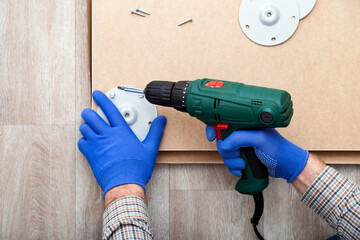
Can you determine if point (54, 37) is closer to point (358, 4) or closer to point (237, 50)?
point (237, 50)

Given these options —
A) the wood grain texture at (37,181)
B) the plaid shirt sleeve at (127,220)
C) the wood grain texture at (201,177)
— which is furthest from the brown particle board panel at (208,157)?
the wood grain texture at (37,181)

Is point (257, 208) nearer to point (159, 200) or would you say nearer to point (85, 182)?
point (159, 200)

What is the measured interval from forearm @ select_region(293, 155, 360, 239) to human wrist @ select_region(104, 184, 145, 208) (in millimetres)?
352

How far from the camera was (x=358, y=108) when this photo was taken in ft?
2.52

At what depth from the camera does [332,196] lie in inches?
25.8

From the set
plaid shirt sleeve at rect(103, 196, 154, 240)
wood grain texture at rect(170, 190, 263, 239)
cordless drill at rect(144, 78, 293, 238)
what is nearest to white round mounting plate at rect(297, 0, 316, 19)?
cordless drill at rect(144, 78, 293, 238)

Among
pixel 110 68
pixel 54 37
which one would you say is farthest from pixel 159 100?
pixel 54 37

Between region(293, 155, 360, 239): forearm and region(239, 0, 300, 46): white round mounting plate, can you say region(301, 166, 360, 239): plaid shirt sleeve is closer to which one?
region(293, 155, 360, 239): forearm

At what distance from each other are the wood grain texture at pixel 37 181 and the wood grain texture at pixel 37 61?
4 centimetres

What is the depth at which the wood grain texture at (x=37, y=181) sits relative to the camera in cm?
79

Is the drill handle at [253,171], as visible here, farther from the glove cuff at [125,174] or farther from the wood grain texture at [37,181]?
the wood grain texture at [37,181]

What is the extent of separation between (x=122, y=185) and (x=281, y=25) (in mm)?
529

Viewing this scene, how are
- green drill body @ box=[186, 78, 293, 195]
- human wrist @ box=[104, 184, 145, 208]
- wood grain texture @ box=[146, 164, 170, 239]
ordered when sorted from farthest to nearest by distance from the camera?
wood grain texture @ box=[146, 164, 170, 239] < human wrist @ box=[104, 184, 145, 208] < green drill body @ box=[186, 78, 293, 195]

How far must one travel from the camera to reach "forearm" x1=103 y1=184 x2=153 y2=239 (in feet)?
2.08
